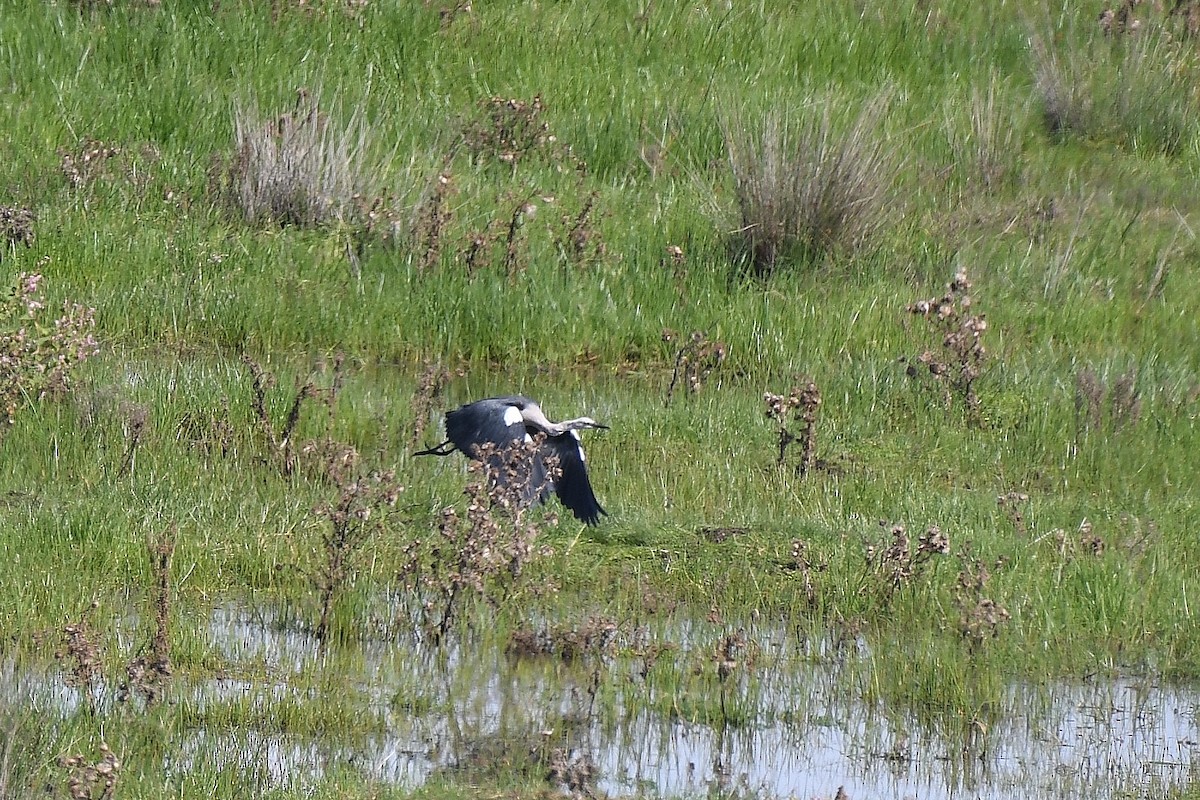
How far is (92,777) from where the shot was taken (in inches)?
154

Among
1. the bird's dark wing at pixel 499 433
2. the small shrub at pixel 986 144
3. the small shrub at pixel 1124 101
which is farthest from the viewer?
the small shrub at pixel 1124 101

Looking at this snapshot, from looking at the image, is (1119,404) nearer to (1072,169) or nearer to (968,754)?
(968,754)

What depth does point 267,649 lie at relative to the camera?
17.0 feet

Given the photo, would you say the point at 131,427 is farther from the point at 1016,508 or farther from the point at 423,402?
the point at 1016,508

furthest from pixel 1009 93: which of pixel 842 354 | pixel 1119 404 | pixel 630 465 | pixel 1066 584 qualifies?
pixel 1066 584

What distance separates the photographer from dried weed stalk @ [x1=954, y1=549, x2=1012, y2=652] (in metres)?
5.34

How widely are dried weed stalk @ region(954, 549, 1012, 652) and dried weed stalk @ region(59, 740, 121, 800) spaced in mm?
2431

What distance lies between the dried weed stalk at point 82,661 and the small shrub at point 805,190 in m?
5.14

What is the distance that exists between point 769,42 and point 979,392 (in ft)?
15.6

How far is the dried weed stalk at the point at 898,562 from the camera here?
561 centimetres

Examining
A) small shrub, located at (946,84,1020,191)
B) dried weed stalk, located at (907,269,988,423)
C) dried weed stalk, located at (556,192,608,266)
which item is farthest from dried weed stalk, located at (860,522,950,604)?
small shrub, located at (946,84,1020,191)

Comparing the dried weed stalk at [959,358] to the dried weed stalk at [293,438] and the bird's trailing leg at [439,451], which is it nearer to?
the bird's trailing leg at [439,451]

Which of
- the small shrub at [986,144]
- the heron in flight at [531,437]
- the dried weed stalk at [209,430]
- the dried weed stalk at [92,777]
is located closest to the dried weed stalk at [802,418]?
the heron in flight at [531,437]

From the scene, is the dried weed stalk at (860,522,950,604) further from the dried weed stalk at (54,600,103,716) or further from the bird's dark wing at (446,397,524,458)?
the dried weed stalk at (54,600,103,716)
